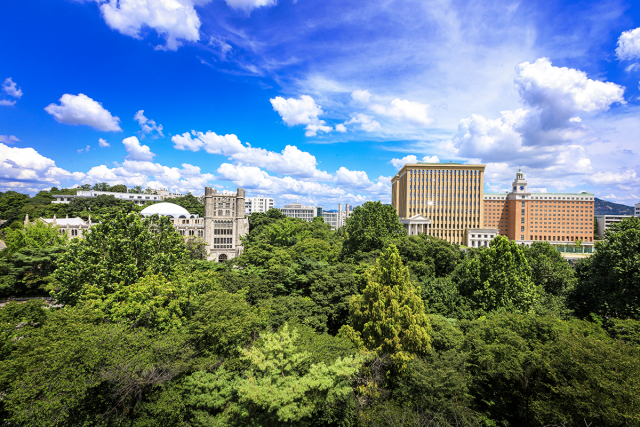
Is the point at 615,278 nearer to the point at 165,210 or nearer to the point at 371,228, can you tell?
the point at 371,228

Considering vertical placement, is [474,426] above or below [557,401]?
below

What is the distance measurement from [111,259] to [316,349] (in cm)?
1637

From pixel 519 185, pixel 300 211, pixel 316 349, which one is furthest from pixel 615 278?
pixel 300 211

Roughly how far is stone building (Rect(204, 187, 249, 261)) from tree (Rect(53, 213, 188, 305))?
34861 millimetres

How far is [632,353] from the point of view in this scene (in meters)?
12.5

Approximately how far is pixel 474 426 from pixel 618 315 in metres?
16.7

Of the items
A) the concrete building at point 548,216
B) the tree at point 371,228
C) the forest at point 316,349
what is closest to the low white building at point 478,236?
the concrete building at point 548,216

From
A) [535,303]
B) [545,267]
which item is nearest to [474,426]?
[535,303]

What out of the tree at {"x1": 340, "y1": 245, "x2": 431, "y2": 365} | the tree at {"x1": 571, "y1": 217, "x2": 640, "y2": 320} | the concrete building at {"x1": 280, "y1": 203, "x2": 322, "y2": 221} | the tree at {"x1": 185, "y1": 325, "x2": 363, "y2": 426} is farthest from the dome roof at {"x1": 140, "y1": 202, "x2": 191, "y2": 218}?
the concrete building at {"x1": 280, "y1": 203, "x2": 322, "y2": 221}

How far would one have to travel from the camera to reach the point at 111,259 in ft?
66.3

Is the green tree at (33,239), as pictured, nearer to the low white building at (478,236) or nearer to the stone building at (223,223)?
the stone building at (223,223)

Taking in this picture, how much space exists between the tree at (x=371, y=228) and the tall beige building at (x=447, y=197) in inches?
2212

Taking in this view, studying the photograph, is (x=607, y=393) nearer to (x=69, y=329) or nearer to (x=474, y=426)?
(x=474, y=426)

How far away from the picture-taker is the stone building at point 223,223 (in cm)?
5719
